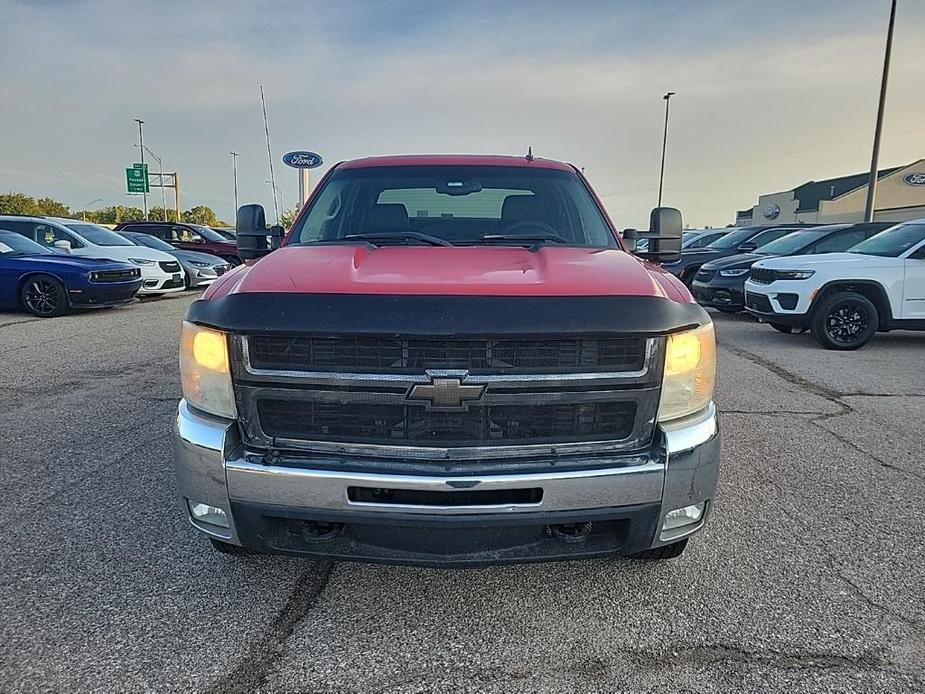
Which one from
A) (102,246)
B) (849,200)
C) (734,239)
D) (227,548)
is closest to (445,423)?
(227,548)

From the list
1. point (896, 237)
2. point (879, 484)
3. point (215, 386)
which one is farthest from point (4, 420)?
point (896, 237)

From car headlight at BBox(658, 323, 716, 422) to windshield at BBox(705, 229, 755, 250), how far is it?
1268 centimetres

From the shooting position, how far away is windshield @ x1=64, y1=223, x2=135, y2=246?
505 inches

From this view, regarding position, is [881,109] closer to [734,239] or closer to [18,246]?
[734,239]

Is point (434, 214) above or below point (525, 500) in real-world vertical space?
above

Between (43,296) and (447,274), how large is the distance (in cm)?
992

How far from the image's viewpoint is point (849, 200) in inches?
1785

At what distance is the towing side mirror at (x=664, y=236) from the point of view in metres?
3.74

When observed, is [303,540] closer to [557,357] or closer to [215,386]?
[215,386]

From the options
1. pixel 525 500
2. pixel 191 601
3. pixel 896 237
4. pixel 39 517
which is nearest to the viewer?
pixel 525 500

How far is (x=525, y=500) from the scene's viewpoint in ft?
6.84

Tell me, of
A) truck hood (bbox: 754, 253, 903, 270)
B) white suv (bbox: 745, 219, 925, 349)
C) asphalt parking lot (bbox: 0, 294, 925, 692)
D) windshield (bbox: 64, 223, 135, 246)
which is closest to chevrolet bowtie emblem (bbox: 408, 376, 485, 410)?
asphalt parking lot (bbox: 0, 294, 925, 692)

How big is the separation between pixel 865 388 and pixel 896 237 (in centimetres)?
353

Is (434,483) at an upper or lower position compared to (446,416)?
lower
